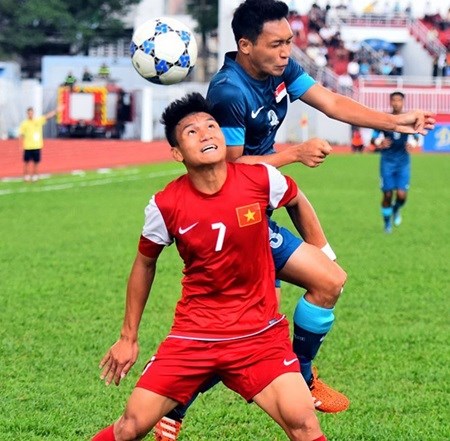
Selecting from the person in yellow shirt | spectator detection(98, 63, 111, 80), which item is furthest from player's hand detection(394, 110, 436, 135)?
spectator detection(98, 63, 111, 80)

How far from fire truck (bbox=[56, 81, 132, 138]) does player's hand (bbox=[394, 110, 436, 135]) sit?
43.3 m

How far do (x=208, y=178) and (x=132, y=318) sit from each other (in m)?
0.78

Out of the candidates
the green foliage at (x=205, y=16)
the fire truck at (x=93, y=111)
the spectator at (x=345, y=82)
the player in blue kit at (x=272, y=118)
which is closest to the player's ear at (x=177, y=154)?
the player in blue kit at (x=272, y=118)

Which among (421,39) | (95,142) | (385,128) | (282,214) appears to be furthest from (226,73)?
(421,39)

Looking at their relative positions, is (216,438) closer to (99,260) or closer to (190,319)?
(190,319)

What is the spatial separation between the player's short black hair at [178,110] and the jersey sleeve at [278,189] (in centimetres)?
45

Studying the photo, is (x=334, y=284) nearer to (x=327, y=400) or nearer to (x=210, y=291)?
(x=327, y=400)

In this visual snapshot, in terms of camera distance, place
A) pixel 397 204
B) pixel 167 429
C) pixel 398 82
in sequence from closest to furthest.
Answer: pixel 167 429 < pixel 397 204 < pixel 398 82

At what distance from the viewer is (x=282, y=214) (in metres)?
20.2

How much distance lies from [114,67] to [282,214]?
37242 millimetres

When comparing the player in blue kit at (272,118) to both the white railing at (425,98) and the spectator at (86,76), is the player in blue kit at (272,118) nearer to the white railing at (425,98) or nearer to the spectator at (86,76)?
the white railing at (425,98)

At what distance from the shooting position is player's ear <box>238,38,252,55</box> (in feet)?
21.2

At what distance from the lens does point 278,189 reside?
223 inches

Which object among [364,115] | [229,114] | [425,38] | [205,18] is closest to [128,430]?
[229,114]
